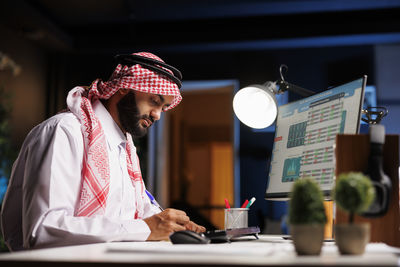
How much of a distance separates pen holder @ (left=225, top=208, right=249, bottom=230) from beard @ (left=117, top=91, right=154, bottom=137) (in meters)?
0.61

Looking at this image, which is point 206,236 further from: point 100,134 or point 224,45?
point 224,45

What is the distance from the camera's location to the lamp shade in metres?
1.97

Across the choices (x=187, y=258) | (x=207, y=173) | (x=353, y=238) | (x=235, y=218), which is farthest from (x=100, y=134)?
(x=207, y=173)

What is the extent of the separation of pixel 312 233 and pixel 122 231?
0.74m

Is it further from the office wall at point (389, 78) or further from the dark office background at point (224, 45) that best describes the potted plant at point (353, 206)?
the office wall at point (389, 78)

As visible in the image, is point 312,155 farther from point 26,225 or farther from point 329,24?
point 329,24

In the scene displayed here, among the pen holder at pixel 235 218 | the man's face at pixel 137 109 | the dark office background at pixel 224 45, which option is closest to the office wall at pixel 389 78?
the dark office background at pixel 224 45

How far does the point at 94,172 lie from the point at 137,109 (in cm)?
48

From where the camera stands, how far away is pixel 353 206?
38.1 inches

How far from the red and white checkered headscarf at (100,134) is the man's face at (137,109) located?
83mm

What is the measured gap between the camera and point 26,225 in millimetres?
1519

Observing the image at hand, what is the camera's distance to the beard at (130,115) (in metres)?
2.12

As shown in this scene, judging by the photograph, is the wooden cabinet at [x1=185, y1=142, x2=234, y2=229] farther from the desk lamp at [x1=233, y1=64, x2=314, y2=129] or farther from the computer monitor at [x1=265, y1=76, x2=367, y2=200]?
the computer monitor at [x1=265, y1=76, x2=367, y2=200]

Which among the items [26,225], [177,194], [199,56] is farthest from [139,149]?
[26,225]
